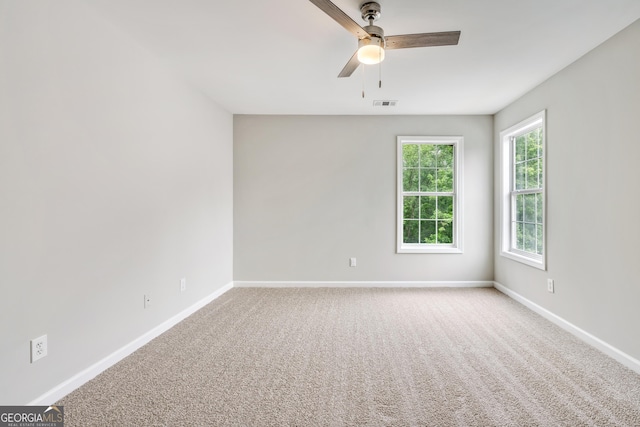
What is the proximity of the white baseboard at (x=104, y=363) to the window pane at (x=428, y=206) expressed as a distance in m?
3.27

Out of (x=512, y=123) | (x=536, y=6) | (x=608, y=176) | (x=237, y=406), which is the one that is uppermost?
(x=536, y=6)

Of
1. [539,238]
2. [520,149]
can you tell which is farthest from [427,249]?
[520,149]

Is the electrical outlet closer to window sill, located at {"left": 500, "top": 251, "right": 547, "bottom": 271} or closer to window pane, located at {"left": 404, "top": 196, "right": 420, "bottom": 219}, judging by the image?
window pane, located at {"left": 404, "top": 196, "right": 420, "bottom": 219}

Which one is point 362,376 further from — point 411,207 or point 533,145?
point 533,145

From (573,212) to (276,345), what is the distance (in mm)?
2918

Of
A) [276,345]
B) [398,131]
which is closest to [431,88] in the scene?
[398,131]

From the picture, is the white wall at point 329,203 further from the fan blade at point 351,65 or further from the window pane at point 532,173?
the fan blade at point 351,65

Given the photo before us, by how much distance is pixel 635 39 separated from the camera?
2205mm

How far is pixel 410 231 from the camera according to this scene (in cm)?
459

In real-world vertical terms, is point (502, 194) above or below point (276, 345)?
above

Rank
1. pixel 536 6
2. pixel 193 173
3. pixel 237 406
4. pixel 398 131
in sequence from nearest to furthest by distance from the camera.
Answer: pixel 237 406, pixel 536 6, pixel 193 173, pixel 398 131

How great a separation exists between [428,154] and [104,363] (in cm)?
436

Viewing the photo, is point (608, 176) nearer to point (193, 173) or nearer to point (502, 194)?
point (502, 194)

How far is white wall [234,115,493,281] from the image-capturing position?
14.7 ft
